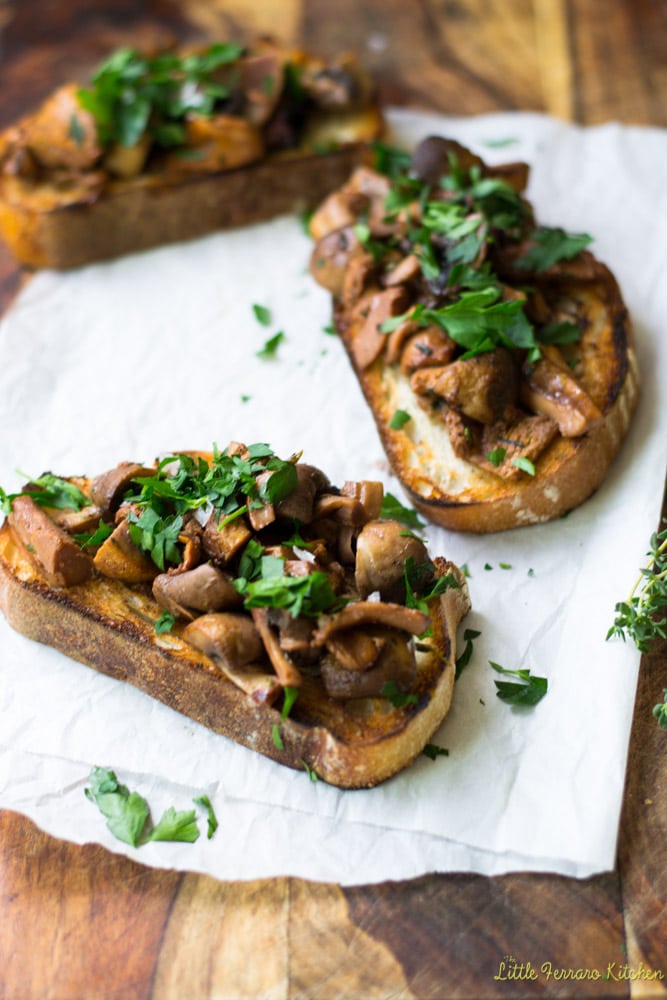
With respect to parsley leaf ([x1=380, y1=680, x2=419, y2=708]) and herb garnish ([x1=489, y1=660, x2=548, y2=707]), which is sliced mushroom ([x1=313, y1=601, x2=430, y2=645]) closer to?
parsley leaf ([x1=380, y1=680, x2=419, y2=708])

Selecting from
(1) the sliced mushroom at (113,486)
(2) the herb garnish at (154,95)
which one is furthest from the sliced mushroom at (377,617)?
(2) the herb garnish at (154,95)

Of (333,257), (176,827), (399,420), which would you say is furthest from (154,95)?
(176,827)

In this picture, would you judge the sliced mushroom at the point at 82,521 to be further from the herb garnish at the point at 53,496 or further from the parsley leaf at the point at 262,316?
the parsley leaf at the point at 262,316

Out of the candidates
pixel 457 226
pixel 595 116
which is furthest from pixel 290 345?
pixel 595 116

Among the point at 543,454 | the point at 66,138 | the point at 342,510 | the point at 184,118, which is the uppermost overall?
the point at 66,138

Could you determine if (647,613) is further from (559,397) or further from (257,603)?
(257,603)

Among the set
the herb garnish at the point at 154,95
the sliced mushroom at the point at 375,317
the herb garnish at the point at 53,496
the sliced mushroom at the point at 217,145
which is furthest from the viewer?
the sliced mushroom at the point at 217,145
